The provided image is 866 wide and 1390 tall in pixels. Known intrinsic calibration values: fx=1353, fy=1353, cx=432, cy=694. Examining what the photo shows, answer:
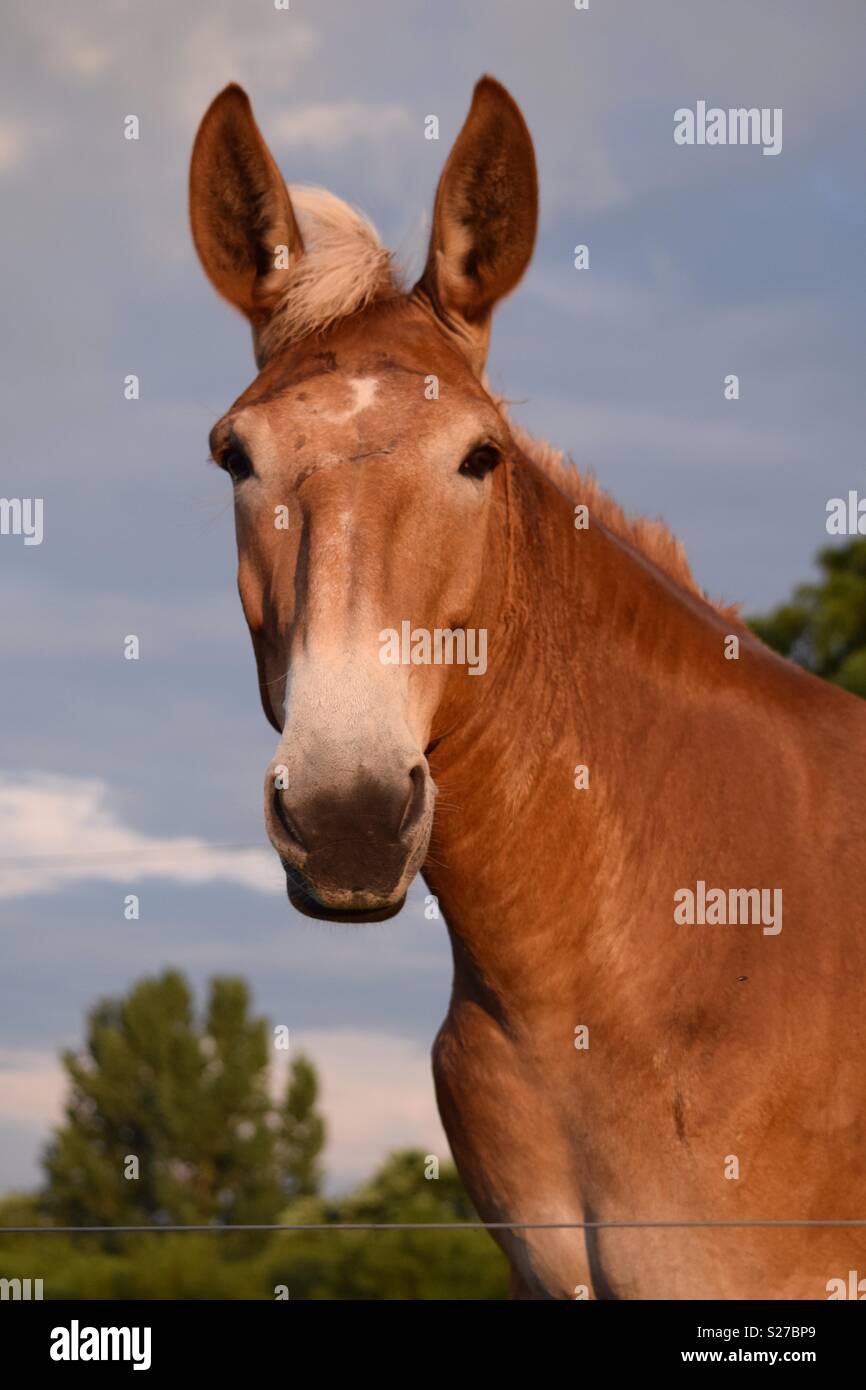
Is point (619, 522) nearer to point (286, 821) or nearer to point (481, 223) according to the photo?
point (481, 223)

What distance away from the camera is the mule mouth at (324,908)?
10.6 ft

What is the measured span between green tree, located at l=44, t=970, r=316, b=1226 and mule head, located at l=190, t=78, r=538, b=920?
34.9 metres

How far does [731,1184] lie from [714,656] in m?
1.65

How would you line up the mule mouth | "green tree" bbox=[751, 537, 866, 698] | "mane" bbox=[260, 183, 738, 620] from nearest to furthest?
the mule mouth
"mane" bbox=[260, 183, 738, 620]
"green tree" bbox=[751, 537, 866, 698]

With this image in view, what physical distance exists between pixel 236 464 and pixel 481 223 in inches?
44.4

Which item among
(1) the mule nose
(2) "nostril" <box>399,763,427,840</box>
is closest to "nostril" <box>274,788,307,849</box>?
(1) the mule nose

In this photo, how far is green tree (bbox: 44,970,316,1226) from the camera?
3812 cm

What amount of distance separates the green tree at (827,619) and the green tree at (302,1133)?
2483 cm

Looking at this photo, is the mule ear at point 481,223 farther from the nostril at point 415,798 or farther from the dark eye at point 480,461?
the nostril at point 415,798

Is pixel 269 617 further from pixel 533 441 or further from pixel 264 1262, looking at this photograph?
pixel 264 1262

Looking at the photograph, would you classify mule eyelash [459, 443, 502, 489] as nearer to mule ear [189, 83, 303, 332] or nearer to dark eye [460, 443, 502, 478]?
dark eye [460, 443, 502, 478]

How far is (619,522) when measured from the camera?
193 inches

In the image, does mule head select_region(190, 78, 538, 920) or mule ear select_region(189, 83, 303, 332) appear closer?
mule head select_region(190, 78, 538, 920)

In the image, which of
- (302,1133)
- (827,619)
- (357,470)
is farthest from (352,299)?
(302,1133)
